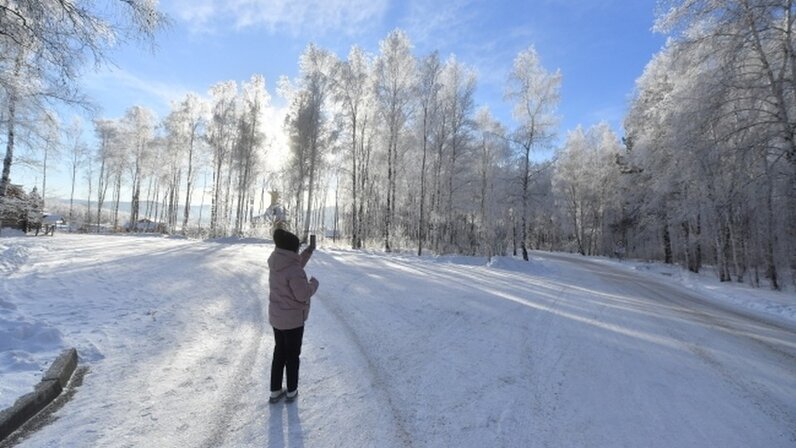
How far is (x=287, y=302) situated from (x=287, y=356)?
533mm

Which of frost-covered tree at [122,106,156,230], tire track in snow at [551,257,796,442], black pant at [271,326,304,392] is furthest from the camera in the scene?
frost-covered tree at [122,106,156,230]

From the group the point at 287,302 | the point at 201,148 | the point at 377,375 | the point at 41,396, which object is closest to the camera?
the point at 41,396

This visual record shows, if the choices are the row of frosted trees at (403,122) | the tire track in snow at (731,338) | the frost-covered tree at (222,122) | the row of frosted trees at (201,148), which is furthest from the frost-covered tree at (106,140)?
the tire track in snow at (731,338)

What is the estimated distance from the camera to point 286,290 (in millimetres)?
3947

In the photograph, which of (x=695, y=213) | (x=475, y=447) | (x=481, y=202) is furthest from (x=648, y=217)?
(x=475, y=447)

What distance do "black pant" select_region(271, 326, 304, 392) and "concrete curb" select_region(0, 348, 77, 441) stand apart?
1902mm

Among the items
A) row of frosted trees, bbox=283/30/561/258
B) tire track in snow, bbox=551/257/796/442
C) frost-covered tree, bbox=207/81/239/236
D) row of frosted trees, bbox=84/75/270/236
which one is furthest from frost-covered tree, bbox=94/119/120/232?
tire track in snow, bbox=551/257/796/442

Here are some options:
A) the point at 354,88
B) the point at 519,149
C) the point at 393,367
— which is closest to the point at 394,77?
the point at 354,88

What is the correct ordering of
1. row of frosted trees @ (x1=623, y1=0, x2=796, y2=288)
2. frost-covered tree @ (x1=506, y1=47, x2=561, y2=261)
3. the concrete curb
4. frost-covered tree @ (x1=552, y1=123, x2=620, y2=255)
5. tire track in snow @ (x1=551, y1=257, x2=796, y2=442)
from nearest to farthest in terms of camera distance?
1. the concrete curb
2. tire track in snow @ (x1=551, y1=257, x2=796, y2=442)
3. row of frosted trees @ (x1=623, y1=0, x2=796, y2=288)
4. frost-covered tree @ (x1=506, y1=47, x2=561, y2=261)
5. frost-covered tree @ (x1=552, y1=123, x2=620, y2=255)

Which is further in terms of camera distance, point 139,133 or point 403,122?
point 139,133

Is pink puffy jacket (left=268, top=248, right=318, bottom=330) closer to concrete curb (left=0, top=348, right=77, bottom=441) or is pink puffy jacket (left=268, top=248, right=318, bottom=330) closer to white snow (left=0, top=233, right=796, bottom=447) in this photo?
white snow (left=0, top=233, right=796, bottom=447)

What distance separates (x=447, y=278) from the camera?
11180 millimetres

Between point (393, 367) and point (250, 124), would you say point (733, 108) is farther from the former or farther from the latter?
point (250, 124)

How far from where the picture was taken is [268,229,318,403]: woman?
3.92 meters
